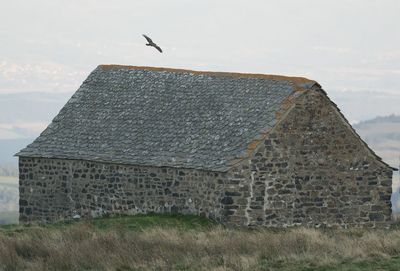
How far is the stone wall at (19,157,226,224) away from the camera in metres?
32.0

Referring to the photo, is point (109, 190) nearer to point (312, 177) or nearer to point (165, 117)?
point (165, 117)

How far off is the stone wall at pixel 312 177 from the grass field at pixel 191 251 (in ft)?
13.9

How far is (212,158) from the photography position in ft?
105

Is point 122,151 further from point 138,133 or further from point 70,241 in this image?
point 70,241

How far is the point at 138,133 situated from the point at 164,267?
1274 cm

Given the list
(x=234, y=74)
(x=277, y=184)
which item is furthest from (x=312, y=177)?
(x=234, y=74)

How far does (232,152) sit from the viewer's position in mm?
31766

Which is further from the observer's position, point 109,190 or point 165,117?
point 165,117

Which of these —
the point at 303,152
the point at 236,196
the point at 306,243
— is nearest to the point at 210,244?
the point at 306,243

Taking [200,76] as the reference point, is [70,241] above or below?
below

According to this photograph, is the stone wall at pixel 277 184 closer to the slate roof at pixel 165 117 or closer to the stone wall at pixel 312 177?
the stone wall at pixel 312 177

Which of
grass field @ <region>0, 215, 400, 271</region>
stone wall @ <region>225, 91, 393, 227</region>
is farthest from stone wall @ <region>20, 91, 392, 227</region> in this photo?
grass field @ <region>0, 215, 400, 271</region>

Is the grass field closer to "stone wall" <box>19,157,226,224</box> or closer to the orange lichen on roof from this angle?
"stone wall" <box>19,157,226,224</box>

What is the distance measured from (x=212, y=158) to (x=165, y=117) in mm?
3608
